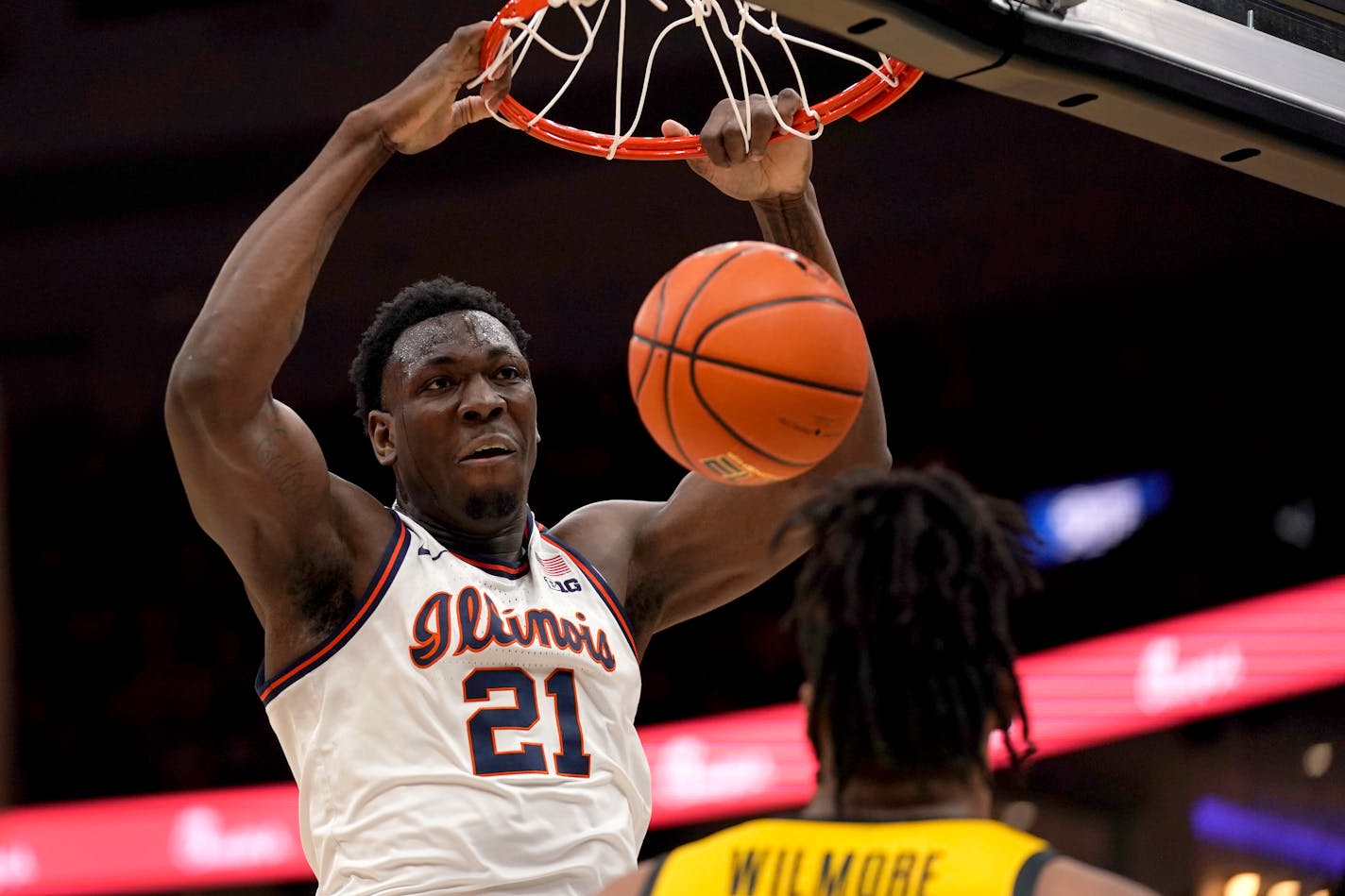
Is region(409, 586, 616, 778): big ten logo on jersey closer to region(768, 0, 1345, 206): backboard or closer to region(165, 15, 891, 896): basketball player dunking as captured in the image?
region(165, 15, 891, 896): basketball player dunking

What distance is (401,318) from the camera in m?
3.71

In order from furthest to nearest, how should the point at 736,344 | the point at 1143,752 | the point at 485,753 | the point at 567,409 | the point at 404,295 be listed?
1. the point at 567,409
2. the point at 1143,752
3. the point at 404,295
4. the point at 485,753
5. the point at 736,344

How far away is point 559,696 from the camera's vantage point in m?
3.34

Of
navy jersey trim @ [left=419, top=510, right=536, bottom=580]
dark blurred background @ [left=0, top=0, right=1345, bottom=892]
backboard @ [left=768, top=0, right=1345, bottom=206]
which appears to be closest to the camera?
backboard @ [left=768, top=0, right=1345, bottom=206]

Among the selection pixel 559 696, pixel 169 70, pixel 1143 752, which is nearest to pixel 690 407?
pixel 559 696

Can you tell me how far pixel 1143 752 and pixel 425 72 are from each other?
16.6ft

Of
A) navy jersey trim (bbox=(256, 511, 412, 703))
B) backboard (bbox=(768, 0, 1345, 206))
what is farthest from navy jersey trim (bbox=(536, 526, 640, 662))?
backboard (bbox=(768, 0, 1345, 206))

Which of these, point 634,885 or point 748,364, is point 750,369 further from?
point 634,885

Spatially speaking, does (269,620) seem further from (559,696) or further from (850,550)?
(850,550)

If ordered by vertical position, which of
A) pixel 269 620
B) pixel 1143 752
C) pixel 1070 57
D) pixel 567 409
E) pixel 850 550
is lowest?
pixel 1143 752

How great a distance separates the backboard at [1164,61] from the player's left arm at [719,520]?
0.64 metres

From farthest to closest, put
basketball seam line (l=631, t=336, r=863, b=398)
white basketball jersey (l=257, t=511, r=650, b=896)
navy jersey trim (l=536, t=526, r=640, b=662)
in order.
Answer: navy jersey trim (l=536, t=526, r=640, b=662) → white basketball jersey (l=257, t=511, r=650, b=896) → basketball seam line (l=631, t=336, r=863, b=398)

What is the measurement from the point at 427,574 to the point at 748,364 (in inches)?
34.7

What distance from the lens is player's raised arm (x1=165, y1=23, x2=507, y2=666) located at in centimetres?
316
